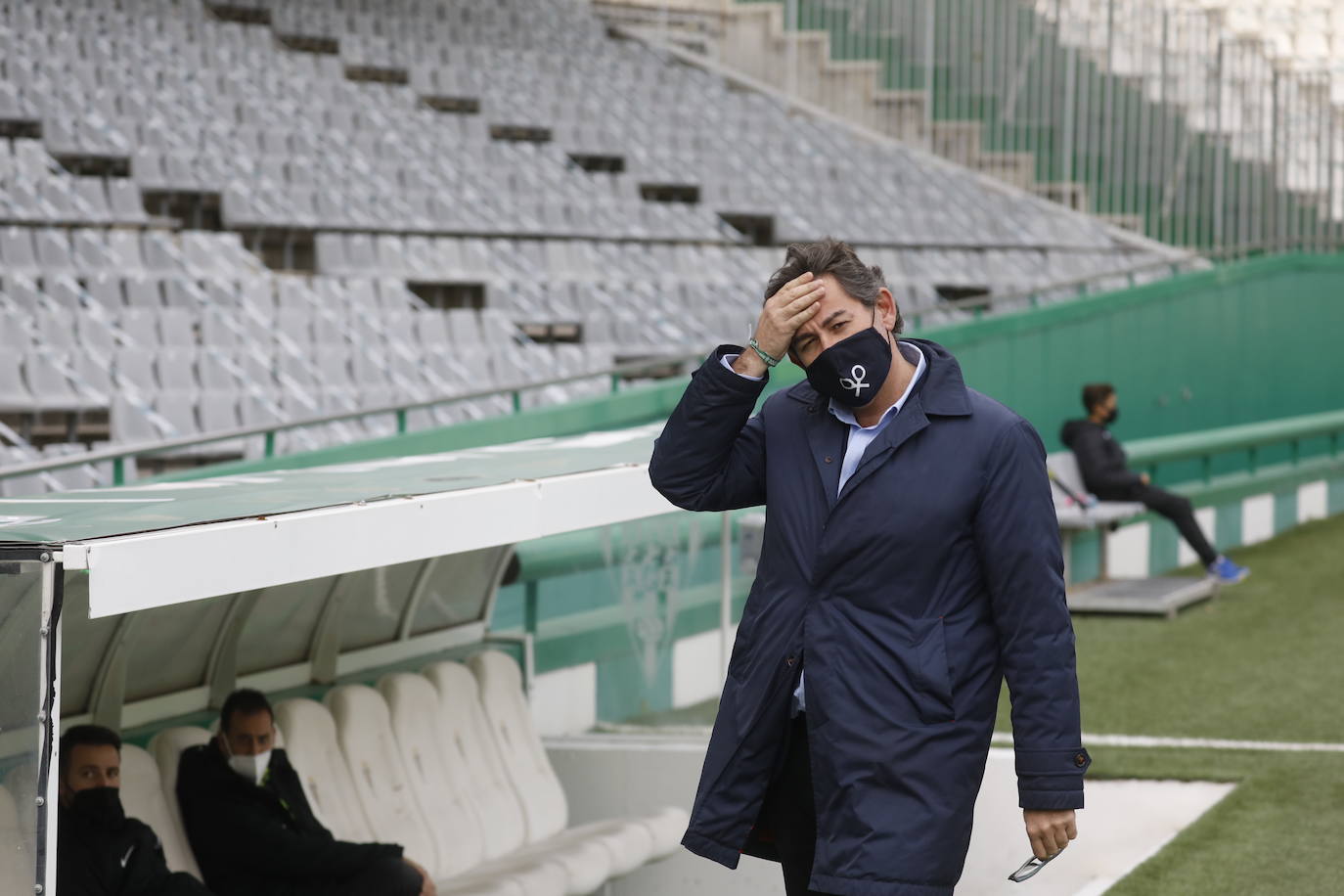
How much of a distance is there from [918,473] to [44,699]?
1.41 metres

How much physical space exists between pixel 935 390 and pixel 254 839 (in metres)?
2.42

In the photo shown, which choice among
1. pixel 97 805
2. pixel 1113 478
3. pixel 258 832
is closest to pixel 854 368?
pixel 97 805

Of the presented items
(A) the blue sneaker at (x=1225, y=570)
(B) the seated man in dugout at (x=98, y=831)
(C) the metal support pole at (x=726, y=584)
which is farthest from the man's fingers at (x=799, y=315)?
(A) the blue sneaker at (x=1225, y=570)

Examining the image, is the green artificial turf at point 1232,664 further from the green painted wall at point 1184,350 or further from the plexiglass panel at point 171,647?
the plexiglass panel at point 171,647

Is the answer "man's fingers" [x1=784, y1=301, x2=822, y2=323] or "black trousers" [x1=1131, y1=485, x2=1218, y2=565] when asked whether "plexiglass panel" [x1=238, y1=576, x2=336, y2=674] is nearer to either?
"man's fingers" [x1=784, y1=301, x2=822, y2=323]

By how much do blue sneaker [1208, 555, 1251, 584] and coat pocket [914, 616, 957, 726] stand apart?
8.48 meters

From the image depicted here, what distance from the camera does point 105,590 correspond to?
2.73 metres

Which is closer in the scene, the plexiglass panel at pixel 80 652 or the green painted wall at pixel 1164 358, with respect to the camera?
the plexiglass panel at pixel 80 652

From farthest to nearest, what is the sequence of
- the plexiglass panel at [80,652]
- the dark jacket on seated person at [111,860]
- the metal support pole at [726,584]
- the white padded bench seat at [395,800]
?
the metal support pole at [726,584], the white padded bench seat at [395,800], the plexiglass panel at [80,652], the dark jacket on seated person at [111,860]

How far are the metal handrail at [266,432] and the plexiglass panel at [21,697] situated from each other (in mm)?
2914

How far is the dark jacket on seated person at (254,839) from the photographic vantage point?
4363mm

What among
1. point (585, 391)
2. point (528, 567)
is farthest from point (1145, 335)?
point (528, 567)

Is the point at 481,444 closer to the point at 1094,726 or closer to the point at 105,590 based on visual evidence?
the point at 1094,726

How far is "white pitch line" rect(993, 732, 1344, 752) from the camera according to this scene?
6.81 meters
